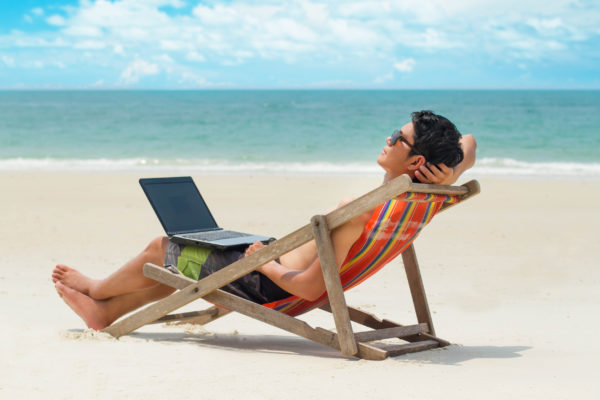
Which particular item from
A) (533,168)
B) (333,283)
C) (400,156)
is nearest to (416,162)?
(400,156)

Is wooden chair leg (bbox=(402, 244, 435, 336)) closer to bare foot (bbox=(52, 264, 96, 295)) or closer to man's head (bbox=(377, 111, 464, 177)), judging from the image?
man's head (bbox=(377, 111, 464, 177))

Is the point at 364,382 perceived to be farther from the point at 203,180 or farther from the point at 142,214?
the point at 203,180

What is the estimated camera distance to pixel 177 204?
13.4 feet

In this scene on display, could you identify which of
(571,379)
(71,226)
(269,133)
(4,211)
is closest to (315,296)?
(571,379)

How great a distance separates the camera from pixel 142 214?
940 centimetres

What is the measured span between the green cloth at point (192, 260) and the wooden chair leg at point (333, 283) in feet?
2.29

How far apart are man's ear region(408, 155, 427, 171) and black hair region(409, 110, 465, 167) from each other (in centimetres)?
2

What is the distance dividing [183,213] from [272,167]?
1469 centimetres

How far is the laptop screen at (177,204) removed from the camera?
3943mm

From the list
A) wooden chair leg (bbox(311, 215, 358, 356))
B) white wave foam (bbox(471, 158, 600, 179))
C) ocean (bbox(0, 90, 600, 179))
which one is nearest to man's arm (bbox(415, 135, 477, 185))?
wooden chair leg (bbox(311, 215, 358, 356))

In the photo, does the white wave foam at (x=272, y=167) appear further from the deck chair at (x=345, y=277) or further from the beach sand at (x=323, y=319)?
the deck chair at (x=345, y=277)

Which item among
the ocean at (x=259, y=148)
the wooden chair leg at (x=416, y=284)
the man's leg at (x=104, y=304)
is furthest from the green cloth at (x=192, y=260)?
the ocean at (x=259, y=148)

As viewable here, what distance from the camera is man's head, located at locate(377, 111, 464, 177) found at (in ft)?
10.7

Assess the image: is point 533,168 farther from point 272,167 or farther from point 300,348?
point 300,348
